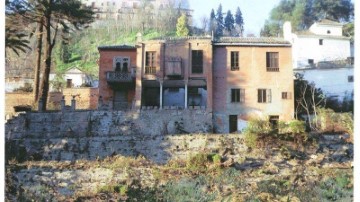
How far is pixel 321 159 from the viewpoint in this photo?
10.8 metres

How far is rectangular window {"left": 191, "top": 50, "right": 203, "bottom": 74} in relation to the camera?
13688 millimetres

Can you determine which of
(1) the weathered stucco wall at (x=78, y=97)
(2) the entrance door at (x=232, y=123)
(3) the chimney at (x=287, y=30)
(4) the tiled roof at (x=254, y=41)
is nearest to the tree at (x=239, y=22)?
(3) the chimney at (x=287, y=30)

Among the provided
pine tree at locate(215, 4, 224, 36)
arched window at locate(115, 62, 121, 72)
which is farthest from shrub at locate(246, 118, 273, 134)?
arched window at locate(115, 62, 121, 72)

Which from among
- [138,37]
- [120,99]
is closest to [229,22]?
[138,37]

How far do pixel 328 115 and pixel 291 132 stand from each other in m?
0.89

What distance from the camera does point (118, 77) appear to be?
1395cm

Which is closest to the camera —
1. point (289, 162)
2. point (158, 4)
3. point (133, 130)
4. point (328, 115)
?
point (158, 4)

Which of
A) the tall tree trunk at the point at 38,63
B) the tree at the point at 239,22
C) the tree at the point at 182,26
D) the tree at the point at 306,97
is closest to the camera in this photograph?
the tree at the point at 239,22

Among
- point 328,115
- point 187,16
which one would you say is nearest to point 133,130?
point 187,16

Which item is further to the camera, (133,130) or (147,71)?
(147,71)

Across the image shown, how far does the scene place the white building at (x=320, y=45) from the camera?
33.6ft

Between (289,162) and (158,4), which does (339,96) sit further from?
(158,4)

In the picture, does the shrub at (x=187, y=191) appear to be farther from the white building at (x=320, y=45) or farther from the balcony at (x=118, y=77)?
the balcony at (x=118, y=77)

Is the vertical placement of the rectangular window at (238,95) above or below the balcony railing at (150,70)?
below
